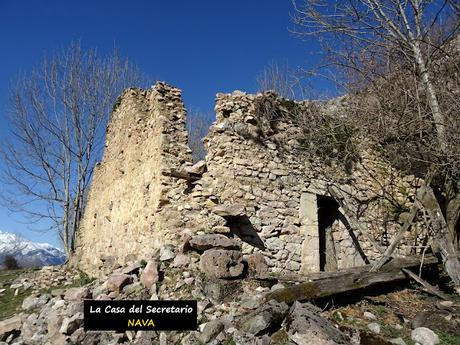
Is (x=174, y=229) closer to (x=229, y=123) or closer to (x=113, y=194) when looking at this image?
(x=229, y=123)

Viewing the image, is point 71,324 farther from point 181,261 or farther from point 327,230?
point 327,230

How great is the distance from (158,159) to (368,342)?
4.19 metres

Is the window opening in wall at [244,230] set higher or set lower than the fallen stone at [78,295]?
higher

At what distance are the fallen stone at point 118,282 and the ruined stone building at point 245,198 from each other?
2.02 feet

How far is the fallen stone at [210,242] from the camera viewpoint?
16.4ft

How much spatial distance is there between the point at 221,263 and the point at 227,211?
1087mm

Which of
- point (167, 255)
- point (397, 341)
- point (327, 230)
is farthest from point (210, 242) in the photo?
point (327, 230)

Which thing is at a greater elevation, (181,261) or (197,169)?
(197,169)

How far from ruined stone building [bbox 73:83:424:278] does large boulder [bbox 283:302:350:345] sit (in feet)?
4.03

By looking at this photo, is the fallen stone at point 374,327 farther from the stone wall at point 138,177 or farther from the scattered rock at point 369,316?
the stone wall at point 138,177

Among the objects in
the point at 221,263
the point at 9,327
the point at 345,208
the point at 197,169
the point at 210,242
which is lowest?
the point at 9,327

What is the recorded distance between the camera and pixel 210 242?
5.03 m

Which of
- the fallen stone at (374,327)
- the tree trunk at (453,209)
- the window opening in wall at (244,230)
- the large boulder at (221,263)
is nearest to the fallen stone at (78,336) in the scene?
the large boulder at (221,263)

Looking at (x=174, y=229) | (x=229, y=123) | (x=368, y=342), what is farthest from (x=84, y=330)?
(x=229, y=123)
